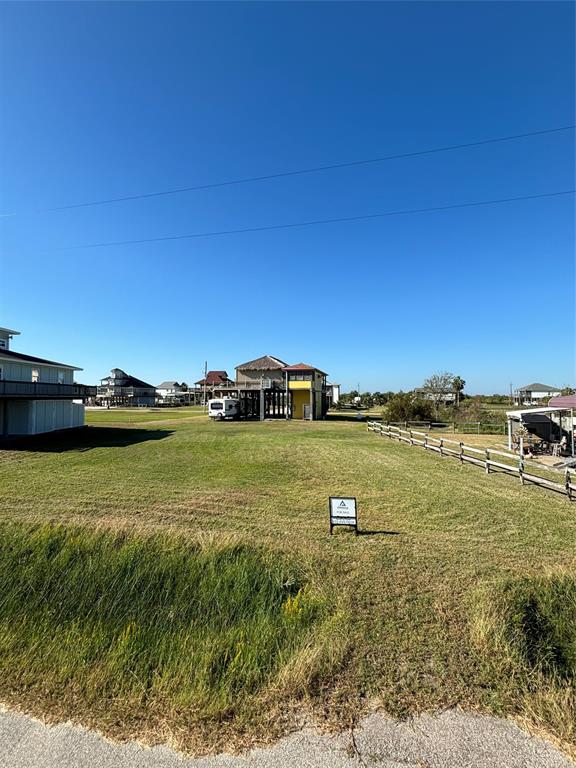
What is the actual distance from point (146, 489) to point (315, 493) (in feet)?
16.2

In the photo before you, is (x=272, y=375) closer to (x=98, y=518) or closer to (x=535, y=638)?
(x=98, y=518)

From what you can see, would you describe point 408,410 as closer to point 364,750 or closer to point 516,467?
point 516,467

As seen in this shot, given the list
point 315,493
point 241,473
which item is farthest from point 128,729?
point 241,473

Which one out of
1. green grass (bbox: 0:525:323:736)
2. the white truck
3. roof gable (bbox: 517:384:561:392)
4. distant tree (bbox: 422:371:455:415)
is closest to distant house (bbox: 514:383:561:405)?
roof gable (bbox: 517:384:561:392)

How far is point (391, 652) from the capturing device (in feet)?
15.0

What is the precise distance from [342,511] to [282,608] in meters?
2.55

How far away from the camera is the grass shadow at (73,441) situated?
1905cm

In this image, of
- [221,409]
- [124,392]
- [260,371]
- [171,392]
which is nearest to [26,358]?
[221,409]

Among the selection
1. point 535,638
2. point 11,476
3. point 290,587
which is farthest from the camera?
point 11,476

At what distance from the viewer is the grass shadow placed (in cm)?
1905

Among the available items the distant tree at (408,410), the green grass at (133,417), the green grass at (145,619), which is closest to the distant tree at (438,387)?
the distant tree at (408,410)

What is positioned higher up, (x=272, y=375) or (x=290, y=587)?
(x=272, y=375)

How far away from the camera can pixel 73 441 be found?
21.8 meters

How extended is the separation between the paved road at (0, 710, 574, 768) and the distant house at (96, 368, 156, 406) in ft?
272
